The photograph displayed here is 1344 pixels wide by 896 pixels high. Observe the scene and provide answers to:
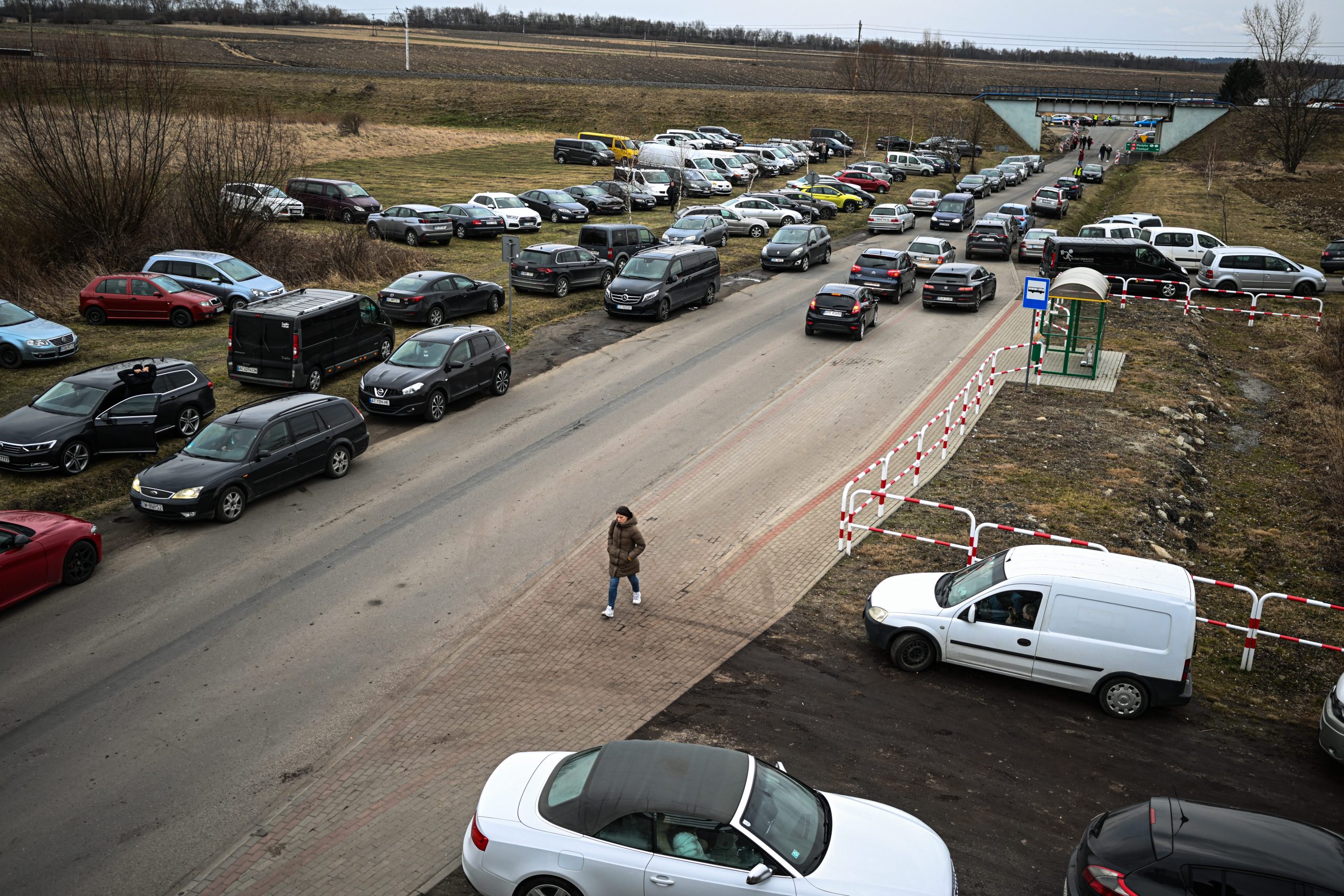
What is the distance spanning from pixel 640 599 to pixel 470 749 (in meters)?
3.74

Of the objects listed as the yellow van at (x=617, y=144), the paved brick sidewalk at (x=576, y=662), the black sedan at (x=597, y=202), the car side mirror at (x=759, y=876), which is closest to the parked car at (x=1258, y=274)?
the paved brick sidewalk at (x=576, y=662)

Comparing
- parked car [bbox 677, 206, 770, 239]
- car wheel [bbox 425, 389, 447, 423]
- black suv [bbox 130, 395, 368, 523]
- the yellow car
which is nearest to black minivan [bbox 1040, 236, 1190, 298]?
parked car [bbox 677, 206, 770, 239]

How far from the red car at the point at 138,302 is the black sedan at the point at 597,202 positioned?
20676 mm

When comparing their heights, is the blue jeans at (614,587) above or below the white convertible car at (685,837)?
below

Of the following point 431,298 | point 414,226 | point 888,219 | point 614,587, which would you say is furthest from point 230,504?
point 888,219

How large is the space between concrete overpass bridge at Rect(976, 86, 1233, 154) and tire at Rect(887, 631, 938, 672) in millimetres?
88782

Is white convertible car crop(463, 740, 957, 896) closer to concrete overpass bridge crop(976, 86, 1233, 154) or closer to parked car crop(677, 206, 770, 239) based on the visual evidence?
parked car crop(677, 206, 770, 239)

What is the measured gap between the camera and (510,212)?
126ft

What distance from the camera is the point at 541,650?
469 inches

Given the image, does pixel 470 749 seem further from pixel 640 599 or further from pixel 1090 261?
pixel 1090 261

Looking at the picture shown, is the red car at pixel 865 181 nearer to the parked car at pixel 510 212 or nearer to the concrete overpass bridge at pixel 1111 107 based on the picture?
the parked car at pixel 510 212

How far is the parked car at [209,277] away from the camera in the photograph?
26031 millimetres

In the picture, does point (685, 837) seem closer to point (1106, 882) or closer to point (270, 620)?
point (1106, 882)

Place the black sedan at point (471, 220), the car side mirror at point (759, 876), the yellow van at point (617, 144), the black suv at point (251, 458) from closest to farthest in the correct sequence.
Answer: the car side mirror at point (759, 876)
the black suv at point (251, 458)
the black sedan at point (471, 220)
the yellow van at point (617, 144)
